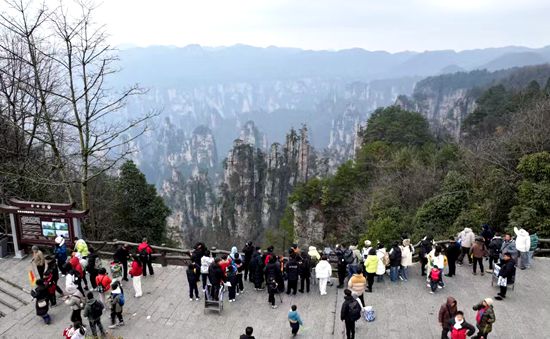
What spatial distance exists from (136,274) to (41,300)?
2.58 metres

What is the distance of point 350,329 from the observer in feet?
34.9

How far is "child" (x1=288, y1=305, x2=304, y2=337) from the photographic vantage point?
10.8 metres

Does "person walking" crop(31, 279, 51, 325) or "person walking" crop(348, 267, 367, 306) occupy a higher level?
"person walking" crop(348, 267, 367, 306)

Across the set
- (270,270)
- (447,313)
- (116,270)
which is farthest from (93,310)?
(447,313)

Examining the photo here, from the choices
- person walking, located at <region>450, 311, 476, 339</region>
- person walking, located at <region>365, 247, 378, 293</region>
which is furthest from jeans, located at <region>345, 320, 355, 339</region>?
person walking, located at <region>365, 247, 378, 293</region>

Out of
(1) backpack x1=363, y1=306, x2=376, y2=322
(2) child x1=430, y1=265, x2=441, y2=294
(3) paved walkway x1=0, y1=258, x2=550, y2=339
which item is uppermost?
(2) child x1=430, y1=265, x2=441, y2=294

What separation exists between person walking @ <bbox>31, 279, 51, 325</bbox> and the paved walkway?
0.32 metres

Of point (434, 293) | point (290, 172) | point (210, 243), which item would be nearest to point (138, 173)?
point (434, 293)

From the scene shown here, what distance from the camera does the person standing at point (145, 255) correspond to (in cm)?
1400

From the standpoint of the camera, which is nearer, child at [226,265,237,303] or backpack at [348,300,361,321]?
backpack at [348,300,361,321]

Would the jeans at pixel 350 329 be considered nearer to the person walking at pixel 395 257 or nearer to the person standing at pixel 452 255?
the person walking at pixel 395 257

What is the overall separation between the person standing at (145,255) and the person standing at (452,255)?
978 centimetres

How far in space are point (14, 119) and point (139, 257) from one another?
9375 millimetres

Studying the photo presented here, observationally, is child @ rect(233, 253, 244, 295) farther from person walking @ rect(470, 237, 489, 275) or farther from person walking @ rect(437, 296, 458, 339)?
person walking @ rect(470, 237, 489, 275)
